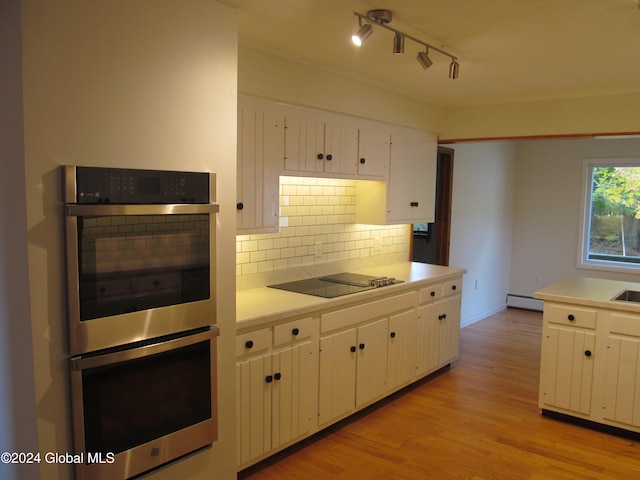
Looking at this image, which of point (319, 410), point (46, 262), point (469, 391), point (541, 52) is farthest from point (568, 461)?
point (46, 262)

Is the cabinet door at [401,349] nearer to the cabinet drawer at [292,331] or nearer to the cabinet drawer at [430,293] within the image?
the cabinet drawer at [430,293]

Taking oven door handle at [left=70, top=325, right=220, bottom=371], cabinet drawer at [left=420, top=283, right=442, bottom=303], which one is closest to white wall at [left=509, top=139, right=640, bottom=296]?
cabinet drawer at [left=420, top=283, right=442, bottom=303]

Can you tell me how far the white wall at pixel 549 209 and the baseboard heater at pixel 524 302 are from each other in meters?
0.07

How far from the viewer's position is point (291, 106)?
326 centimetres

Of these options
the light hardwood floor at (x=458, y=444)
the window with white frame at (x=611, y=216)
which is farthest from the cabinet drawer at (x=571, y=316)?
the window with white frame at (x=611, y=216)

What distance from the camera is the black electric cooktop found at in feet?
11.0

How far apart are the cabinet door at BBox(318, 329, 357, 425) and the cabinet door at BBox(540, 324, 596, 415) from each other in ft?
4.71

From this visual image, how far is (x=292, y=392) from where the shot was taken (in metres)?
2.97

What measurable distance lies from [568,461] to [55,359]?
294 centimetres

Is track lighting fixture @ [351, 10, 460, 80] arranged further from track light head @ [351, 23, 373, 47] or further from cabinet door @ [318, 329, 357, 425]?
cabinet door @ [318, 329, 357, 425]

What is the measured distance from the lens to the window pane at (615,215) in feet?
20.7

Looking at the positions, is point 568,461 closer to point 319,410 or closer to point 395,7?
point 319,410

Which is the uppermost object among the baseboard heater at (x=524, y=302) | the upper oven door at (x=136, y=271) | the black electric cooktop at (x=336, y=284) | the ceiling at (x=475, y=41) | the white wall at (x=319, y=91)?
the ceiling at (x=475, y=41)

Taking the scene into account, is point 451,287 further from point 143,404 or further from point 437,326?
point 143,404
